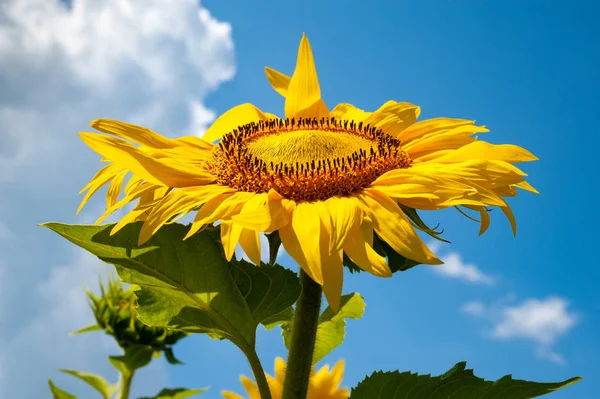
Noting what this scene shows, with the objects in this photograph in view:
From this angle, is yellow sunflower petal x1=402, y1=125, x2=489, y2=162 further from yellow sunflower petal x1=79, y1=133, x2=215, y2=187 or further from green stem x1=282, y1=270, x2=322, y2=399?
yellow sunflower petal x1=79, y1=133, x2=215, y2=187

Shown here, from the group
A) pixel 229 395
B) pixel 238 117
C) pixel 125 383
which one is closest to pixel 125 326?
pixel 125 383

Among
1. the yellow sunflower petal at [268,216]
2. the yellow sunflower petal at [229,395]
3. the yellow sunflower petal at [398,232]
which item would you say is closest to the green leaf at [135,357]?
the yellow sunflower petal at [229,395]

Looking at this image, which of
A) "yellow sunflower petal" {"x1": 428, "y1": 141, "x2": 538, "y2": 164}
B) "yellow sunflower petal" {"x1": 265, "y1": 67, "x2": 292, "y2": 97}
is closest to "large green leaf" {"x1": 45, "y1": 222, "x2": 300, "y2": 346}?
"yellow sunflower petal" {"x1": 428, "y1": 141, "x2": 538, "y2": 164}

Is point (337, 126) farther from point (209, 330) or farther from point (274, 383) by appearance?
point (274, 383)

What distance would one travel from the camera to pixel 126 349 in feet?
15.1

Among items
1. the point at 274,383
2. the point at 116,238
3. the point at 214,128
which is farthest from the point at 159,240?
the point at 274,383

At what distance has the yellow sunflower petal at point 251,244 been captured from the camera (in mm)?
1758

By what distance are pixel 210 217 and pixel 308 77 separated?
3.56 feet

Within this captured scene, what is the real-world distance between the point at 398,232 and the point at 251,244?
1.27 feet

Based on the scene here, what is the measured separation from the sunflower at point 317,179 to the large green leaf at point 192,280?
0.26 ft

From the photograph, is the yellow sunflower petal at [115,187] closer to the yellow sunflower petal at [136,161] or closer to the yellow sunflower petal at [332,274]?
the yellow sunflower petal at [136,161]

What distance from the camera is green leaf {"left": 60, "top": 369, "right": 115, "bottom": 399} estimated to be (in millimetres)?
4672

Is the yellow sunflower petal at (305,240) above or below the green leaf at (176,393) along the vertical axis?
below

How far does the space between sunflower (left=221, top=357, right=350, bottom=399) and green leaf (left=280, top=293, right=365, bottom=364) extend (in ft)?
2.09
